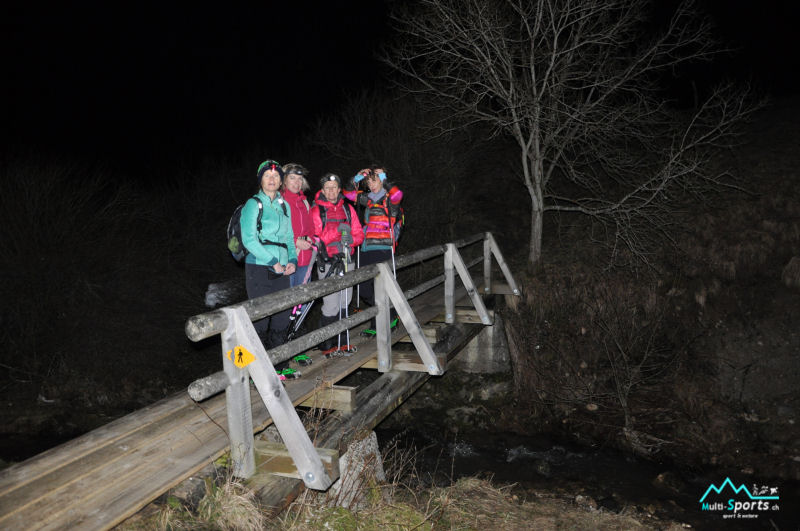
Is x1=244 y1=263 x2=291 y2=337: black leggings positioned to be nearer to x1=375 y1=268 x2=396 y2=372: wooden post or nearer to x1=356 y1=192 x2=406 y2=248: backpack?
x1=375 y1=268 x2=396 y2=372: wooden post

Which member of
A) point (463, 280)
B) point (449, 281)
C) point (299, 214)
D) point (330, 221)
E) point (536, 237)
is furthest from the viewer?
point (536, 237)

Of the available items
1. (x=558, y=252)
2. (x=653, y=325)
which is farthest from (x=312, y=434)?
(x=558, y=252)

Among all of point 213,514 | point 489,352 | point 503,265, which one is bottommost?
point 489,352

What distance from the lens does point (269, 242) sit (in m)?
4.51

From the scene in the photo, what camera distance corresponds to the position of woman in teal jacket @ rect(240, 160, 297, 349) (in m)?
4.39

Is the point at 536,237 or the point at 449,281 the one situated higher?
the point at 536,237

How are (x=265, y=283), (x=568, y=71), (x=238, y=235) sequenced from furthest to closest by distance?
1. (x=568, y=71)
2. (x=265, y=283)
3. (x=238, y=235)

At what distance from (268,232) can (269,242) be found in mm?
92

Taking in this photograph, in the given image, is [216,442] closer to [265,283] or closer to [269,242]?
[265,283]

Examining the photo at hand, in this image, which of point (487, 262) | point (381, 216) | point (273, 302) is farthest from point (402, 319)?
point (487, 262)

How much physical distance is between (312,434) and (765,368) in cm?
802

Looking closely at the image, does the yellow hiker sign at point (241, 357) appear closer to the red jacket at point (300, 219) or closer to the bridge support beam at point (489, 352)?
the red jacket at point (300, 219)

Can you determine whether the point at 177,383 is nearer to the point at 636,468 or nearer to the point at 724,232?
the point at 636,468

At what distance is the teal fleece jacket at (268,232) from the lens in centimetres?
438
